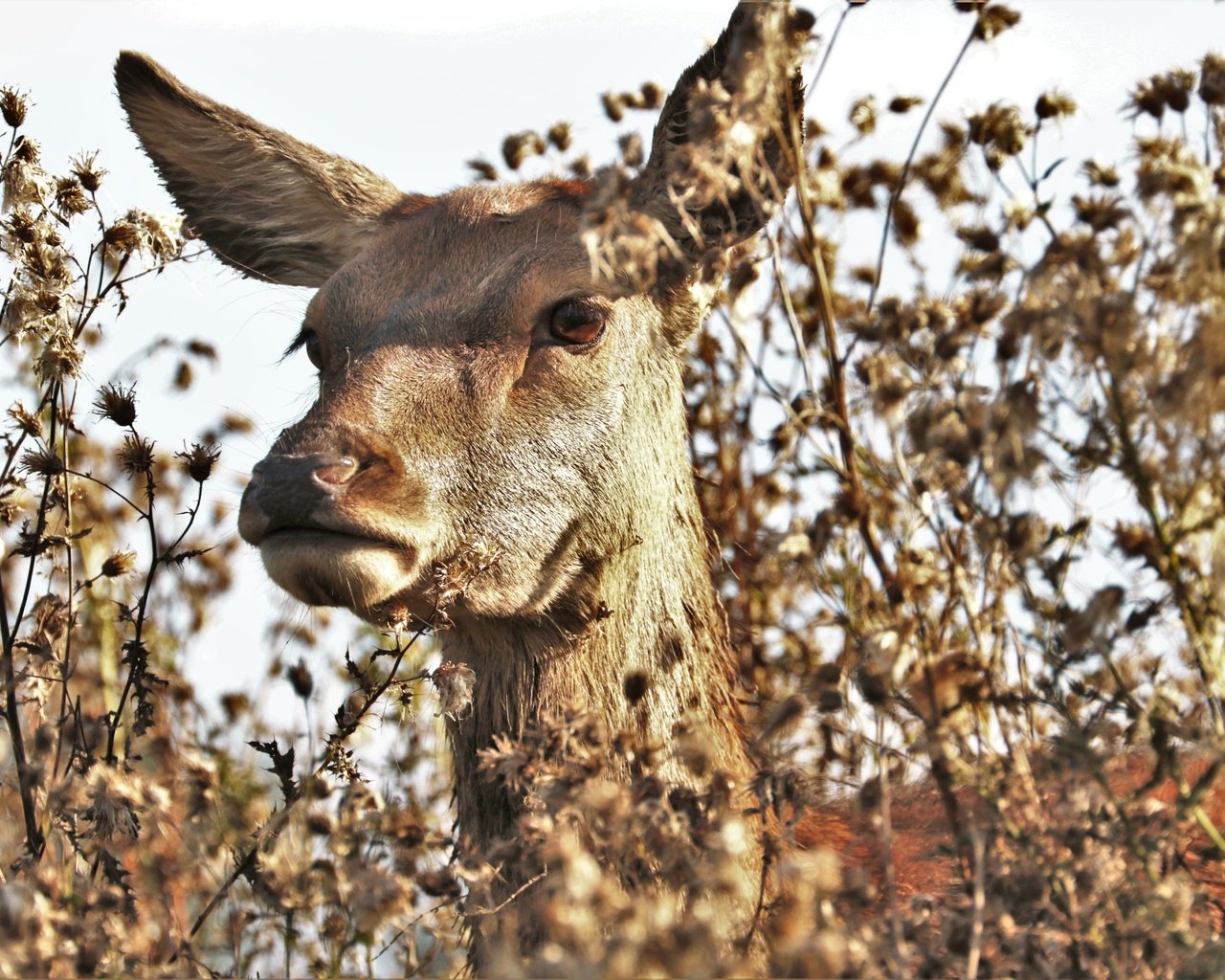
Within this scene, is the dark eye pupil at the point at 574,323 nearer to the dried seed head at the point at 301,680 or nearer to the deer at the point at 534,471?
the deer at the point at 534,471

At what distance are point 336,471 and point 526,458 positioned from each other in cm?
74

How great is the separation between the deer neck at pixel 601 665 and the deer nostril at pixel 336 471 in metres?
0.82

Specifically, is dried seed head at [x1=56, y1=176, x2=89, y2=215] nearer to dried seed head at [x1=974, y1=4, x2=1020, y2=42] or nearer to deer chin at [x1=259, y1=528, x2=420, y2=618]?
deer chin at [x1=259, y1=528, x2=420, y2=618]

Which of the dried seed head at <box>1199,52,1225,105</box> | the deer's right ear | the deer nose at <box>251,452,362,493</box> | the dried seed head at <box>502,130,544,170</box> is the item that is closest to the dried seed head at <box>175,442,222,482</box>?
the deer nose at <box>251,452,362,493</box>

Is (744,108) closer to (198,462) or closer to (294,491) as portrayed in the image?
(294,491)

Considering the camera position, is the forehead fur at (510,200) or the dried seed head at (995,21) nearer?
the dried seed head at (995,21)

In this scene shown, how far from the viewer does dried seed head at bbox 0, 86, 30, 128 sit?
495 cm

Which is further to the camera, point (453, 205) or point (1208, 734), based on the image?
point (453, 205)

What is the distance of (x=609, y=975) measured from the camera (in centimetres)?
206

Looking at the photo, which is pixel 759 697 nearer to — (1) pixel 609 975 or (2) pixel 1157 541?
(2) pixel 1157 541

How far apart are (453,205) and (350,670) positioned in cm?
189

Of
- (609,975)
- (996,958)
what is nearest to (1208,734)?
(996,958)

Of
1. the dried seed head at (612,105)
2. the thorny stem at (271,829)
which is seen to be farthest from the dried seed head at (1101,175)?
the dried seed head at (612,105)

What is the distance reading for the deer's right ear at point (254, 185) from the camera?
573 centimetres
